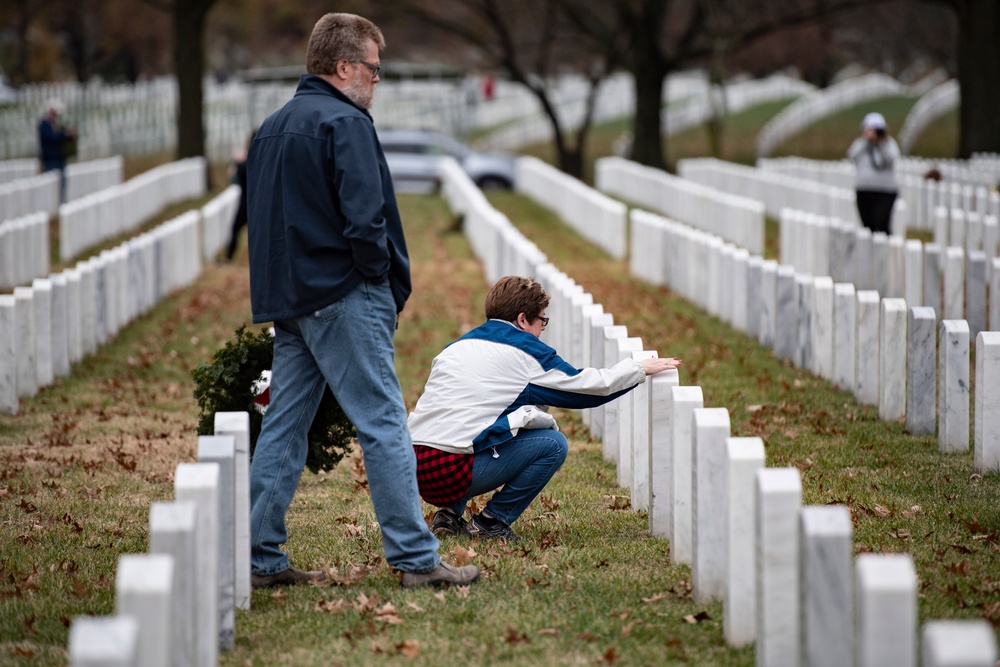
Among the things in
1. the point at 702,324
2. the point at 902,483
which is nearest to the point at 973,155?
the point at 702,324

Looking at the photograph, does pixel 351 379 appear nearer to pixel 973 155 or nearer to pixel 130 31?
pixel 973 155

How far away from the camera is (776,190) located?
24219 mm

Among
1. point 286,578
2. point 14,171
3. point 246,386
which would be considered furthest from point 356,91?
point 14,171

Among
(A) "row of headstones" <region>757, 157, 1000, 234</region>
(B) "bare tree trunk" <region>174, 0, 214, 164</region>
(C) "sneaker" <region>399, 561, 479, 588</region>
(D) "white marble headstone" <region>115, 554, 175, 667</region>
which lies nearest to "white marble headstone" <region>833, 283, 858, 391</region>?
(C) "sneaker" <region>399, 561, 479, 588</region>

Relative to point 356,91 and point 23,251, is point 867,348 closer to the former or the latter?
point 356,91

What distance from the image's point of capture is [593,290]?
601 inches

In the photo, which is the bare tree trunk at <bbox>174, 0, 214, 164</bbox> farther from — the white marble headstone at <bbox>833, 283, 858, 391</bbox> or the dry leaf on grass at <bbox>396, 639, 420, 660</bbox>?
the dry leaf on grass at <bbox>396, 639, 420, 660</bbox>

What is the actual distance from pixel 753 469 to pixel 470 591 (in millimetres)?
1318

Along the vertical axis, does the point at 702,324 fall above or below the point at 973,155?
below

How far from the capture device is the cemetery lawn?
14.8 ft

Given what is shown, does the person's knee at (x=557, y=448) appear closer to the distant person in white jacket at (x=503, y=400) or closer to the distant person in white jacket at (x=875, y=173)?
the distant person in white jacket at (x=503, y=400)

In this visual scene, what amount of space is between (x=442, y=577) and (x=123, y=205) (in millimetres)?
18071

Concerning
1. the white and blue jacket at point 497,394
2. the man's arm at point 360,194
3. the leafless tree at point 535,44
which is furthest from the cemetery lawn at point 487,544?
the leafless tree at point 535,44

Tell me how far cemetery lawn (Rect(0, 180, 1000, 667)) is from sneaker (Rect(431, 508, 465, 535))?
0.36 feet
